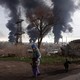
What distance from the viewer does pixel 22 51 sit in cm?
3519

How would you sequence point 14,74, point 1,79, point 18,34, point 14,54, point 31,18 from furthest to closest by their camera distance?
1. point 18,34
2. point 31,18
3. point 14,54
4. point 14,74
5. point 1,79

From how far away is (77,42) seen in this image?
38688 mm

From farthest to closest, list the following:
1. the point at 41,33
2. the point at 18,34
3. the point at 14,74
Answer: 1. the point at 18,34
2. the point at 41,33
3. the point at 14,74

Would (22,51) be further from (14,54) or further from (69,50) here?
(69,50)

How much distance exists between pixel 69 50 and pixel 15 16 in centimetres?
4585

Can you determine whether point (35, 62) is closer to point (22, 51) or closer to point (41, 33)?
point (22, 51)

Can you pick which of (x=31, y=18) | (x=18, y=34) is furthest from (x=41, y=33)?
(x=18, y=34)

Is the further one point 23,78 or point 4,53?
point 4,53

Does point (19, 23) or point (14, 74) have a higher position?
point (19, 23)

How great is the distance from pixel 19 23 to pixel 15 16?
12157 millimetres

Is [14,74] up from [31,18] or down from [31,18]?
down

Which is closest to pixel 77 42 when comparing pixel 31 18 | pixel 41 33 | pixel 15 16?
pixel 41 33

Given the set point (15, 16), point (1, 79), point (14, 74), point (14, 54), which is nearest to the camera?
point (1, 79)

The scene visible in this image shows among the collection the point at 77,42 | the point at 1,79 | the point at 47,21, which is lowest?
the point at 1,79
